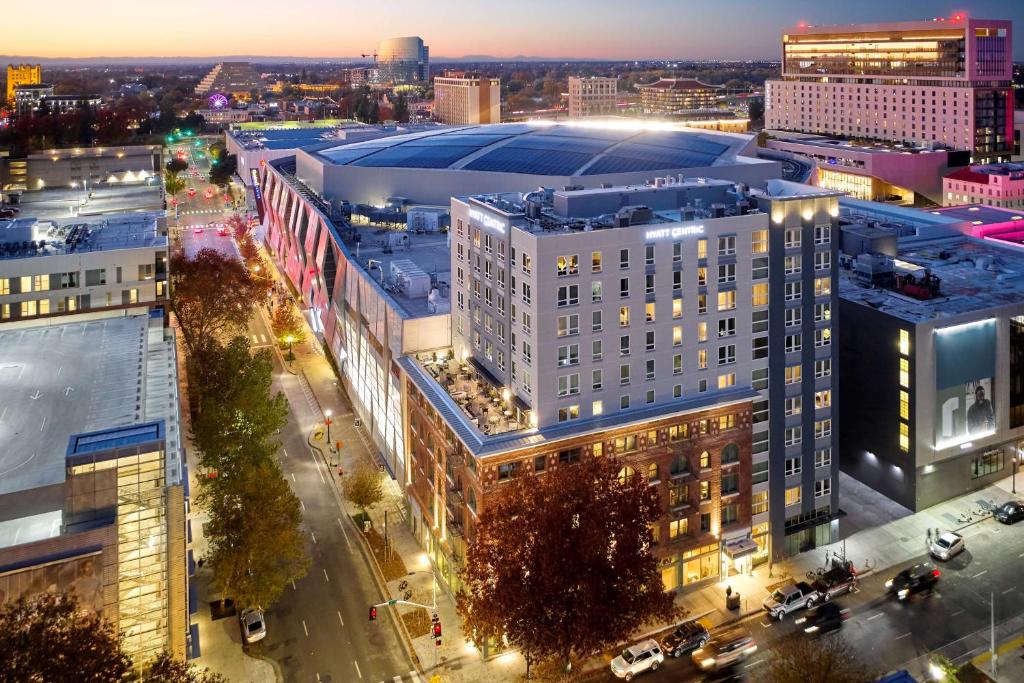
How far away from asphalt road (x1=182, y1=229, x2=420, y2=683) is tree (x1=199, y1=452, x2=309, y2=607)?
9.05 feet

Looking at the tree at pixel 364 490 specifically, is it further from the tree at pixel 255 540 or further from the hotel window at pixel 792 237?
the hotel window at pixel 792 237

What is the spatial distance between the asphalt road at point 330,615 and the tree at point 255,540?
276cm

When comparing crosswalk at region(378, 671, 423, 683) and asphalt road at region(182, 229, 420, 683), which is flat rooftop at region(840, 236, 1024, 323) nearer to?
crosswalk at region(378, 671, 423, 683)

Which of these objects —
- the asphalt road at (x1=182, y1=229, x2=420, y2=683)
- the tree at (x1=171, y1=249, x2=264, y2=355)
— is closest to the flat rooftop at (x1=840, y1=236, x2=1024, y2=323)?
the asphalt road at (x1=182, y1=229, x2=420, y2=683)

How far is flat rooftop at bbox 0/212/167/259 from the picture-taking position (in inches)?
3418

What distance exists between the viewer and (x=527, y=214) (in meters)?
Result: 62.1

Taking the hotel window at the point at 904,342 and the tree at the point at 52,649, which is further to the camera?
the hotel window at the point at 904,342

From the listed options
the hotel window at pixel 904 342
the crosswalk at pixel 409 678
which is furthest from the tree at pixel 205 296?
the hotel window at pixel 904 342

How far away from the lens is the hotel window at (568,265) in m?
54.5

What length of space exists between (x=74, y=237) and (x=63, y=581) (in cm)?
6318

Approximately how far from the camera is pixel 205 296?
100 m

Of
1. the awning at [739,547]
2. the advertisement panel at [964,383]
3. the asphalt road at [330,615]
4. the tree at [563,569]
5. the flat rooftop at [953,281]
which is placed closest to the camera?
the tree at [563,569]

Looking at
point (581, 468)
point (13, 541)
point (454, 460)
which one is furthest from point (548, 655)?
point (13, 541)

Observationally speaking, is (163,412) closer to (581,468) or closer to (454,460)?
(454,460)
